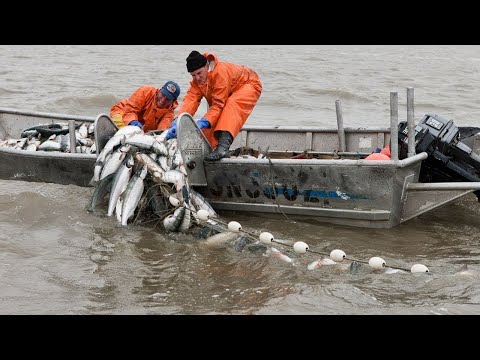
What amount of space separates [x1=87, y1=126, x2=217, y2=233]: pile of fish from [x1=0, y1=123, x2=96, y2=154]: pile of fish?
1.43 meters

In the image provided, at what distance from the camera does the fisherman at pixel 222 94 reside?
877 cm

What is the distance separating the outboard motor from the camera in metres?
8.34

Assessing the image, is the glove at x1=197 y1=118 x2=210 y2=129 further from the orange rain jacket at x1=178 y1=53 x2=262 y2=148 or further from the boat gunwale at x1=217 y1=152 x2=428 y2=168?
the boat gunwale at x1=217 y1=152 x2=428 y2=168

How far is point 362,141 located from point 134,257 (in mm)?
3690

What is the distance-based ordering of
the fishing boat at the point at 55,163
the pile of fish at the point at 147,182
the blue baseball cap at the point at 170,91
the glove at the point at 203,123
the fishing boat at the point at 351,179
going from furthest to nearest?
the blue baseball cap at the point at 170,91 → the fishing boat at the point at 55,163 → the glove at the point at 203,123 → the pile of fish at the point at 147,182 → the fishing boat at the point at 351,179

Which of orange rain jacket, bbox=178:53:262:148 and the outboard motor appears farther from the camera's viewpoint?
orange rain jacket, bbox=178:53:262:148

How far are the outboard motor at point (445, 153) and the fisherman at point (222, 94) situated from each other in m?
1.97

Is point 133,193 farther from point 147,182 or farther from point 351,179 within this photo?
point 351,179

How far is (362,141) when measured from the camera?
994cm

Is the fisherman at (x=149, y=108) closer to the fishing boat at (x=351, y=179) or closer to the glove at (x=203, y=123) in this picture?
the glove at (x=203, y=123)

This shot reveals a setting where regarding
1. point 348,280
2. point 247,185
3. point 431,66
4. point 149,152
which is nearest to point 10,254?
point 149,152

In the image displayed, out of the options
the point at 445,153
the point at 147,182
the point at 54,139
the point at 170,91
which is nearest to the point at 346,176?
the point at 445,153

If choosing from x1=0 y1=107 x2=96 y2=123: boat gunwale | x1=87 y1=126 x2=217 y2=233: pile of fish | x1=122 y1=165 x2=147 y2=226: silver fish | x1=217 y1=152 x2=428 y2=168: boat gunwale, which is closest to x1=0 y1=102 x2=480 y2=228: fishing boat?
x1=217 y1=152 x2=428 y2=168: boat gunwale

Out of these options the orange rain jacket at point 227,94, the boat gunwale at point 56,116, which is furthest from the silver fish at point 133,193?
the boat gunwale at point 56,116
